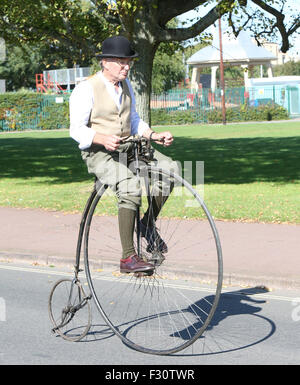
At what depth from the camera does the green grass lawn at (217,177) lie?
1390cm

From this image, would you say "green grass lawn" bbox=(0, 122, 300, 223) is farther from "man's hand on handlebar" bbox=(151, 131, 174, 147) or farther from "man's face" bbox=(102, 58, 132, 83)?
"man's face" bbox=(102, 58, 132, 83)

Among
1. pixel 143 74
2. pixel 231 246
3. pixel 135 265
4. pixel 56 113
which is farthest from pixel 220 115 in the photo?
pixel 135 265

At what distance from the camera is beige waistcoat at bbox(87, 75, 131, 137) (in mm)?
5883

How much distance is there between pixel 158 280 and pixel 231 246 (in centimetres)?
177

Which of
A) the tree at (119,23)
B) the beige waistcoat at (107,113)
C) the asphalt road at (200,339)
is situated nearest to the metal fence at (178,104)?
the tree at (119,23)

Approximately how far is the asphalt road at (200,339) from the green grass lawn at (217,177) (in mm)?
5003

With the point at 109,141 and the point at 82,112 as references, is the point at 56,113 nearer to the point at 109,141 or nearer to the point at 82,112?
the point at 82,112

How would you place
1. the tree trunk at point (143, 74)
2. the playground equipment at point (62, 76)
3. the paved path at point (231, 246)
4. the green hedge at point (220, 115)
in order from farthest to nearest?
the playground equipment at point (62, 76), the green hedge at point (220, 115), the tree trunk at point (143, 74), the paved path at point (231, 246)

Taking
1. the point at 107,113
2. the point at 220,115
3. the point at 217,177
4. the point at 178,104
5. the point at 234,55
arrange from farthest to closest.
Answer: the point at 234,55 < the point at 178,104 < the point at 220,115 < the point at 217,177 < the point at 107,113

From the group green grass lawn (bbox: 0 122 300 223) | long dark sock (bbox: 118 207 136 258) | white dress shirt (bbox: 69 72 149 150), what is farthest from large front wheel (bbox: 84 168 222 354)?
green grass lawn (bbox: 0 122 300 223)

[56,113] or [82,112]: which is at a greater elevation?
[82,112]

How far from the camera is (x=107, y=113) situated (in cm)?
595

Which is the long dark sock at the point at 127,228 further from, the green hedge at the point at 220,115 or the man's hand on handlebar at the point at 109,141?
the green hedge at the point at 220,115
